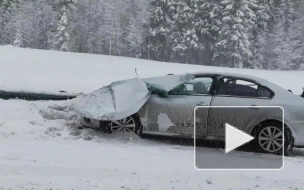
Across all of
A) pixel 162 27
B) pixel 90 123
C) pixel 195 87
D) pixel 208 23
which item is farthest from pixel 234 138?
pixel 162 27

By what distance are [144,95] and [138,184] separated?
9.58 feet

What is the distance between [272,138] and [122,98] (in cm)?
A: 297

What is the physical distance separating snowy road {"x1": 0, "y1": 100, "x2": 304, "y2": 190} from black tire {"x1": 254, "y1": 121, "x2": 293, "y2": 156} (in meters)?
0.28

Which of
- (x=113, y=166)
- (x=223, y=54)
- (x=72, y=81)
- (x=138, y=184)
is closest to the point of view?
(x=138, y=184)

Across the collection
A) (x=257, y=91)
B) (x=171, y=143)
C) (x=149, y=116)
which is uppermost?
(x=257, y=91)

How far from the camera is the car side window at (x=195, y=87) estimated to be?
754 centimetres

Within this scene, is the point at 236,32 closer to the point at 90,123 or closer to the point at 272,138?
the point at 272,138

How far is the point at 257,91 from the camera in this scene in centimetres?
738

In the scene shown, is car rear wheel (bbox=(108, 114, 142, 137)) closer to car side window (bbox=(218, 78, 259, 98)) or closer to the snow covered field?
the snow covered field

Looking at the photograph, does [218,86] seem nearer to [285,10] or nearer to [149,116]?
[149,116]

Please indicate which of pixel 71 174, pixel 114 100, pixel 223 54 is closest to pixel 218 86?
pixel 114 100

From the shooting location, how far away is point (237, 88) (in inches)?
294

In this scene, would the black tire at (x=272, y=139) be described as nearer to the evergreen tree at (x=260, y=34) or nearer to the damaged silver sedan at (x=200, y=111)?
the damaged silver sedan at (x=200, y=111)

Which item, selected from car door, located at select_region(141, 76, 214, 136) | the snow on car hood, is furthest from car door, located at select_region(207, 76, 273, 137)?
the snow on car hood
